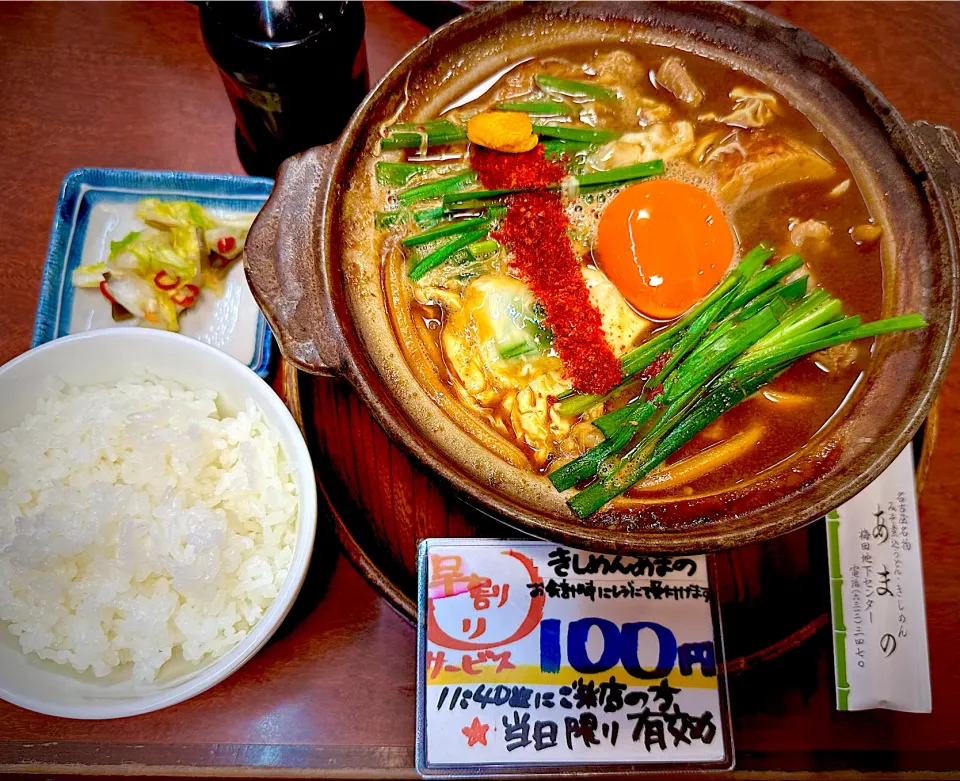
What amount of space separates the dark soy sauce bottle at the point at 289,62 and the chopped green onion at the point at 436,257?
0.72 metres

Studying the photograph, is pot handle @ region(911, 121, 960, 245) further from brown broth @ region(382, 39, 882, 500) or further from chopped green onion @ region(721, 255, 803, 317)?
chopped green onion @ region(721, 255, 803, 317)

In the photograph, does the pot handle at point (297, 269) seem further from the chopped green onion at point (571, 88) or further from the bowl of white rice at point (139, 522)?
the chopped green onion at point (571, 88)

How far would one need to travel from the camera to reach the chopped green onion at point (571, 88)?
1769mm

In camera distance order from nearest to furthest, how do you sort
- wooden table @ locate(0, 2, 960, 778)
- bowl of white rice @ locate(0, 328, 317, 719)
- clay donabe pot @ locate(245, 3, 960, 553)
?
clay donabe pot @ locate(245, 3, 960, 553)
bowl of white rice @ locate(0, 328, 317, 719)
wooden table @ locate(0, 2, 960, 778)

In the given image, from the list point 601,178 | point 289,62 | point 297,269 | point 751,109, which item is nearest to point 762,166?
point 751,109

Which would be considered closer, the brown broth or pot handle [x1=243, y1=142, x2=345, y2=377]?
pot handle [x1=243, y1=142, x2=345, y2=377]

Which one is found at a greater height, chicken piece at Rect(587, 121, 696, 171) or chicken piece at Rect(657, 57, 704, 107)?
chicken piece at Rect(657, 57, 704, 107)

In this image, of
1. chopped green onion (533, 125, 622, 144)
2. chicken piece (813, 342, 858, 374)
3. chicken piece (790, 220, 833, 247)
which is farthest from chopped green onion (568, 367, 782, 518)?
chopped green onion (533, 125, 622, 144)

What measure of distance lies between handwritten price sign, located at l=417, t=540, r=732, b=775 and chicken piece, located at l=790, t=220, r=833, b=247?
861mm

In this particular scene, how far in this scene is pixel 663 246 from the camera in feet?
5.65

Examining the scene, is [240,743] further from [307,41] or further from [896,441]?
[307,41]

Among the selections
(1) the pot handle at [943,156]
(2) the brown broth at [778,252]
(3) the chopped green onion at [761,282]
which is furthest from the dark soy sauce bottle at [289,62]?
(1) the pot handle at [943,156]

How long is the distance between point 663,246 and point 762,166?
324 mm

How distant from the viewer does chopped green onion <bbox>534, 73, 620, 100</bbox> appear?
1.77 m
